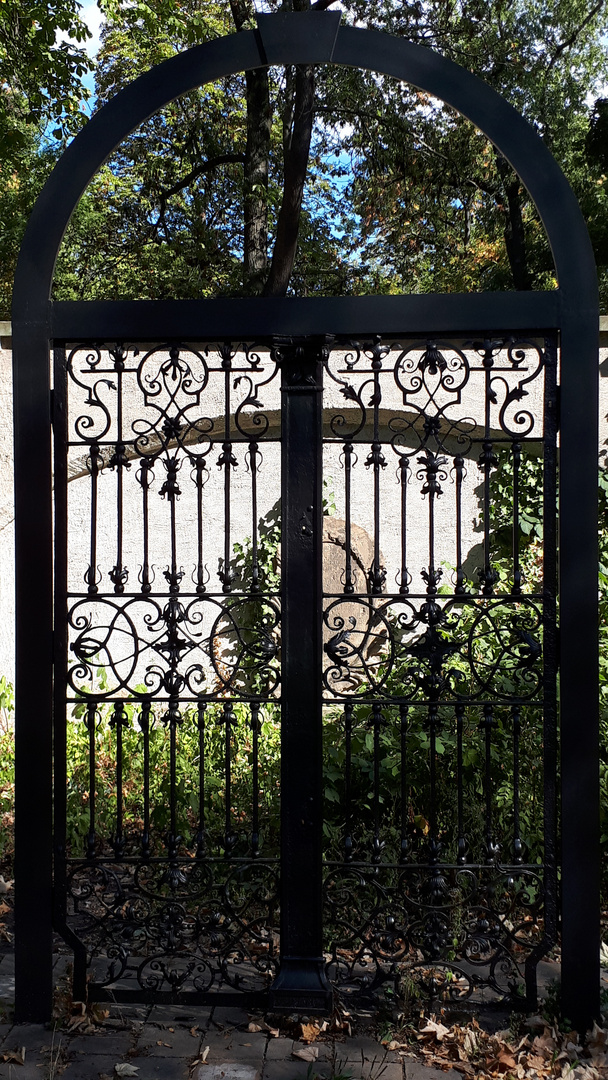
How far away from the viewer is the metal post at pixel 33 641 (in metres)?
3.12

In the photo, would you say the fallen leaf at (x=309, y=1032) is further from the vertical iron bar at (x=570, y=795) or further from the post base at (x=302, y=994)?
the vertical iron bar at (x=570, y=795)

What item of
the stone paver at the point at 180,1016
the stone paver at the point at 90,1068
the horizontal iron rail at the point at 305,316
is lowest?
the stone paver at the point at 180,1016

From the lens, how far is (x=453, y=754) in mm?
4016

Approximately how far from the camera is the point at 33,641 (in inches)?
124

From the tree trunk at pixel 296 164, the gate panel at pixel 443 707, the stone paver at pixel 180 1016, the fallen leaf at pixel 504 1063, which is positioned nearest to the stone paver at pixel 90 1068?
the stone paver at pixel 180 1016

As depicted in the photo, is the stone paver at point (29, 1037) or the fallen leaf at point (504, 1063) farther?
the stone paver at point (29, 1037)

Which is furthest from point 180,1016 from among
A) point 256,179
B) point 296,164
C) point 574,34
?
point 574,34

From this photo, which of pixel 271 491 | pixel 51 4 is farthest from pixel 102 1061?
pixel 51 4

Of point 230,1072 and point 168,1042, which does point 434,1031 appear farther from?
point 168,1042

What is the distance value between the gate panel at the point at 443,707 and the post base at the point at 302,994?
0.12m

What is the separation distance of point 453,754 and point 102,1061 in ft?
6.51

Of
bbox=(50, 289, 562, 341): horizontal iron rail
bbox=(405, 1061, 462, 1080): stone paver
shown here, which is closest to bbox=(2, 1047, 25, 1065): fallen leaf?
bbox=(405, 1061, 462, 1080): stone paver

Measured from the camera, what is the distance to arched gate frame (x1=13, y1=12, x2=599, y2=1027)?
2.99m

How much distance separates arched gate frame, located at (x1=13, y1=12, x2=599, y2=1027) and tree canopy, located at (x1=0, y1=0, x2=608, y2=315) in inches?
322
